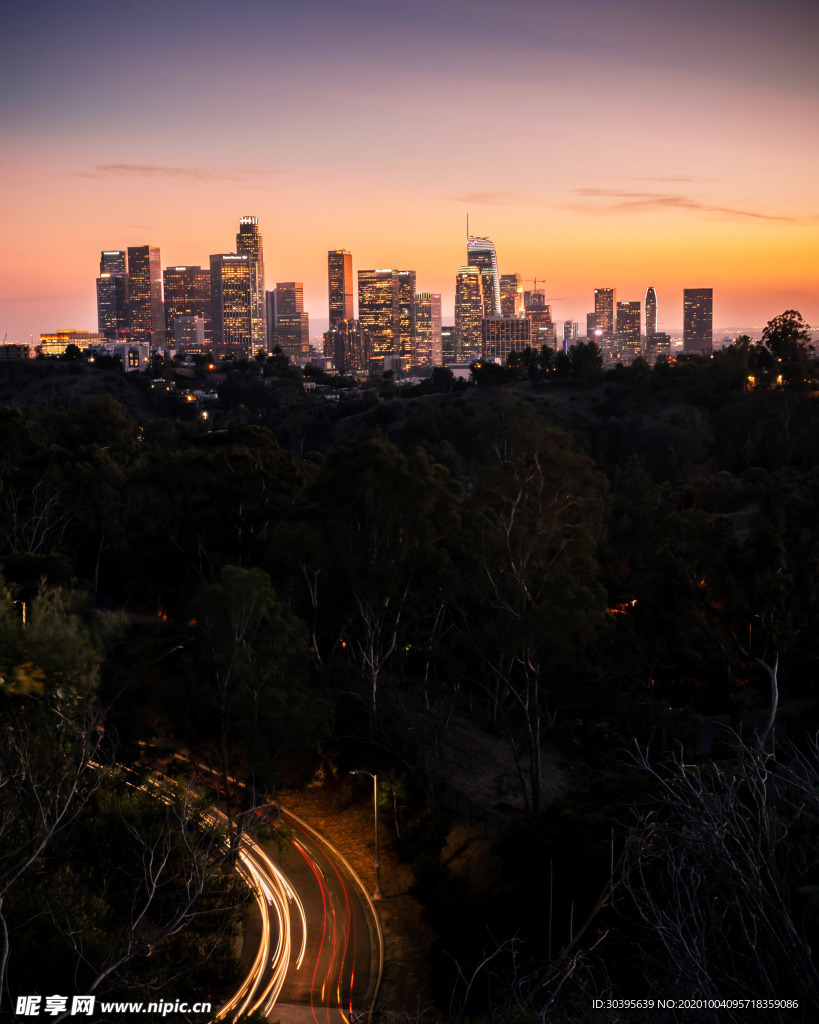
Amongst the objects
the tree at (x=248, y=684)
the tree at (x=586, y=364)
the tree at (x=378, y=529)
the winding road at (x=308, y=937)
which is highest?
the tree at (x=586, y=364)

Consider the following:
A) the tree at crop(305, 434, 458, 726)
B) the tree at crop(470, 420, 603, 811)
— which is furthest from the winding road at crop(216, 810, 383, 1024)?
the tree at crop(470, 420, 603, 811)

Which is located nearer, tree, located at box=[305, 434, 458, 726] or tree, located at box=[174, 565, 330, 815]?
tree, located at box=[174, 565, 330, 815]

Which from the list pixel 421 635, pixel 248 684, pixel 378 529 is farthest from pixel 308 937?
pixel 378 529

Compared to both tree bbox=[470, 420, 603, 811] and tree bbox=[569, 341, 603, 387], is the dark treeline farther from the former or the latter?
tree bbox=[569, 341, 603, 387]

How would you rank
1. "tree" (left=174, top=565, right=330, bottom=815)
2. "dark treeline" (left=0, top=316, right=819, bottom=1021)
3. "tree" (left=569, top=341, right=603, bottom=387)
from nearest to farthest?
1. "dark treeline" (left=0, top=316, right=819, bottom=1021)
2. "tree" (left=174, top=565, right=330, bottom=815)
3. "tree" (left=569, top=341, right=603, bottom=387)

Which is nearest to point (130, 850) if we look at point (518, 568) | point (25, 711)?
point (25, 711)

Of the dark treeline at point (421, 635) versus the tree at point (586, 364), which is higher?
the tree at point (586, 364)

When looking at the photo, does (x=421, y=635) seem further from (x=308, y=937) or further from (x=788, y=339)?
(x=788, y=339)

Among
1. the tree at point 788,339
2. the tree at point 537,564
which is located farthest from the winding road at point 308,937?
the tree at point 788,339

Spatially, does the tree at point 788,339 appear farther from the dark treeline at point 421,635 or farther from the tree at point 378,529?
the tree at point 378,529

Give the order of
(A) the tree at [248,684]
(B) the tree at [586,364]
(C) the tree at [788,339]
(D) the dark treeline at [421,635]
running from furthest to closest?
(B) the tree at [586,364], (C) the tree at [788,339], (A) the tree at [248,684], (D) the dark treeline at [421,635]

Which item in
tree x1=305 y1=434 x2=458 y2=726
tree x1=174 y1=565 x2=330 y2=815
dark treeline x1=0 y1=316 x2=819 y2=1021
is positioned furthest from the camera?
tree x1=305 y1=434 x2=458 y2=726
